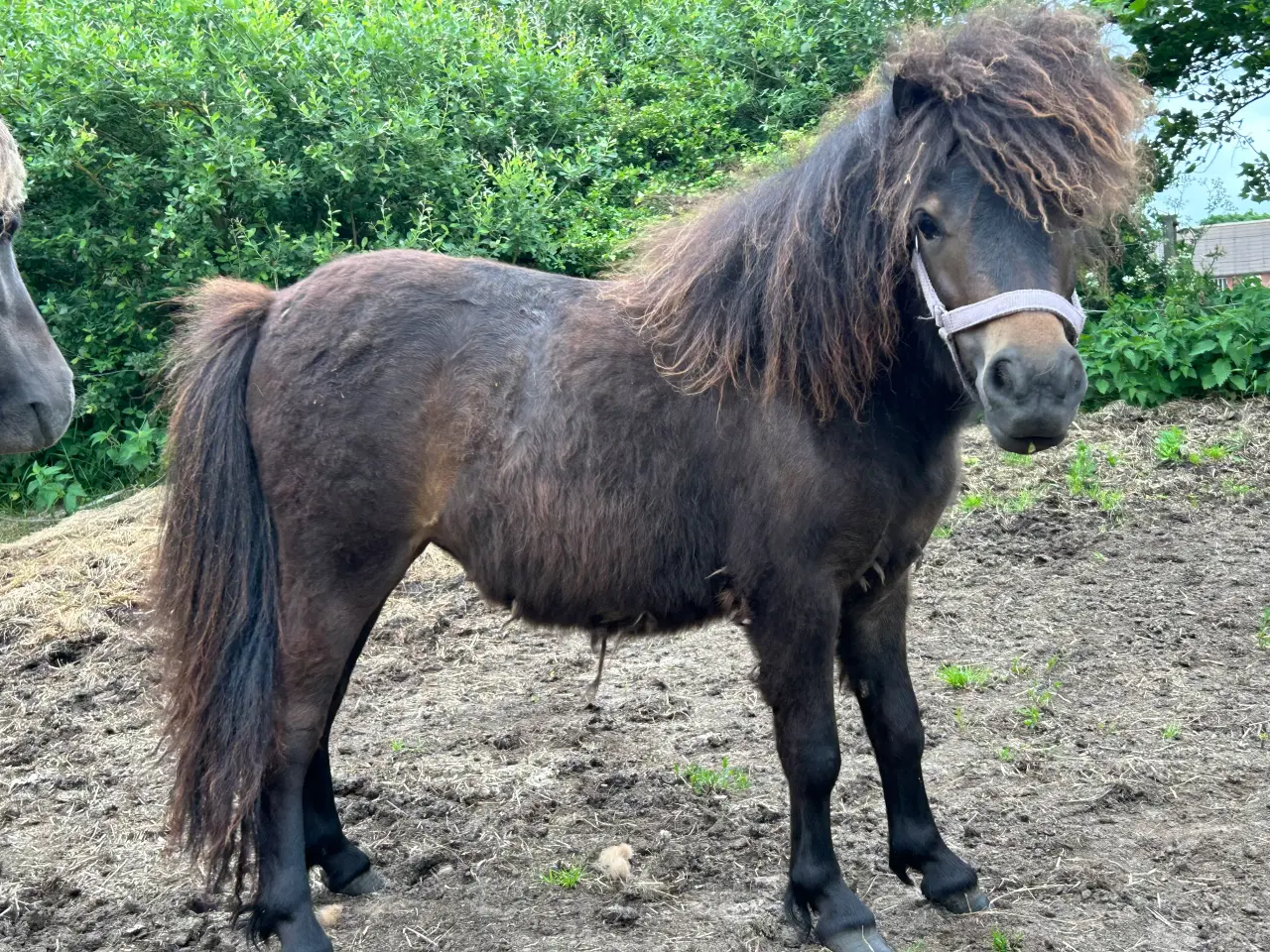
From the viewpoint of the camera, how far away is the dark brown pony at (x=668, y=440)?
2660mm

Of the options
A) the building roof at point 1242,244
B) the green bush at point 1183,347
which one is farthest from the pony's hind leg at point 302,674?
the building roof at point 1242,244

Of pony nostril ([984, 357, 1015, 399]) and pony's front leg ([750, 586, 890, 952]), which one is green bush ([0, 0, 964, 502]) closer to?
pony's front leg ([750, 586, 890, 952])

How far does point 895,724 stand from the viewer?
324cm

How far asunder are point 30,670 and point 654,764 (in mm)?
3295

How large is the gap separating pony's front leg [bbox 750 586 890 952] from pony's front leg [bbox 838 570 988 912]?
302mm

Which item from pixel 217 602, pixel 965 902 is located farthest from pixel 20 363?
pixel 965 902

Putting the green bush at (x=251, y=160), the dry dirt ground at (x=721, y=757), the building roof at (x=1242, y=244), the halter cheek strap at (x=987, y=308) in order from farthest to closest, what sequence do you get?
the building roof at (x=1242, y=244) → the green bush at (x=251, y=160) → the dry dirt ground at (x=721, y=757) → the halter cheek strap at (x=987, y=308)

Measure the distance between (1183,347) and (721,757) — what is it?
210 inches

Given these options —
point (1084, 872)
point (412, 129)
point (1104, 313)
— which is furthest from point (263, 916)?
point (1104, 313)

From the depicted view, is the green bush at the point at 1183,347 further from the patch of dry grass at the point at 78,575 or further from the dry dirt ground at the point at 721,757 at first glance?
the patch of dry grass at the point at 78,575

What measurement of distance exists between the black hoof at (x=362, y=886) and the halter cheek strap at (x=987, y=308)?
238cm

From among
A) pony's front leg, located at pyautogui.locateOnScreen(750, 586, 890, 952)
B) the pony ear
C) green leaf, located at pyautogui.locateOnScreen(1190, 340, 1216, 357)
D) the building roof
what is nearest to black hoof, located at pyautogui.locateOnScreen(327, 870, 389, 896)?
pony's front leg, located at pyautogui.locateOnScreen(750, 586, 890, 952)

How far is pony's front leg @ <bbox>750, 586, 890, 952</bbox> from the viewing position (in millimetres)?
2904

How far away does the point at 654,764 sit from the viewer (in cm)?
421
